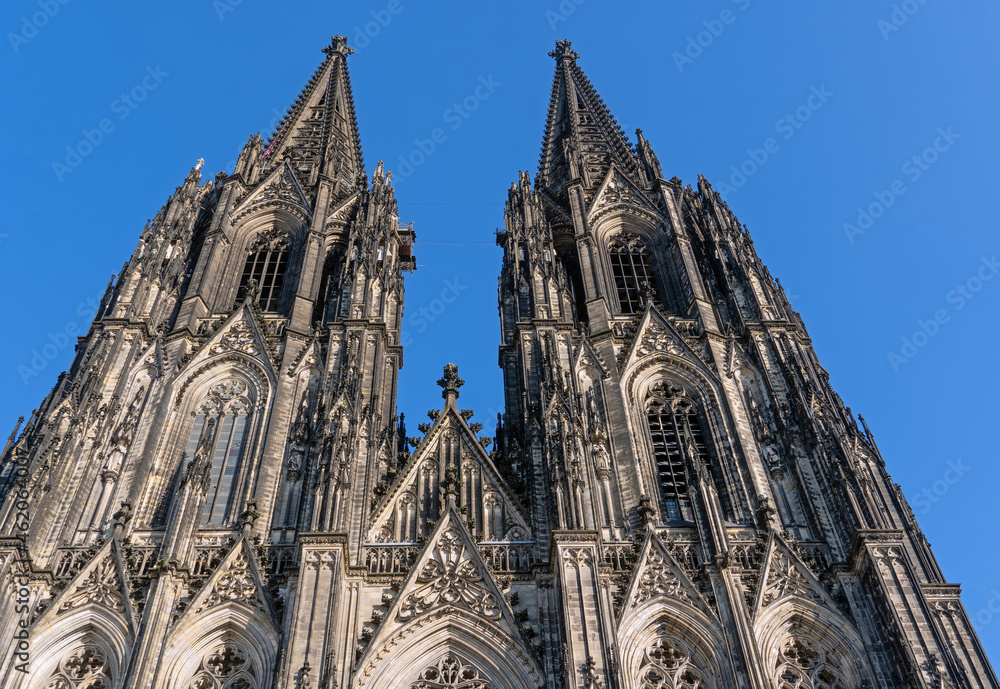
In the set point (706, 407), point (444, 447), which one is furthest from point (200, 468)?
point (706, 407)

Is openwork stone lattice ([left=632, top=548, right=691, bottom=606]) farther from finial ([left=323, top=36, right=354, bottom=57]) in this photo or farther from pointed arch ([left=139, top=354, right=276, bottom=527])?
finial ([left=323, top=36, right=354, bottom=57])

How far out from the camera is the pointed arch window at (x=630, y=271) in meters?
36.6

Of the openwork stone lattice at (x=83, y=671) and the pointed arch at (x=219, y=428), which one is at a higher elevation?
the pointed arch at (x=219, y=428)

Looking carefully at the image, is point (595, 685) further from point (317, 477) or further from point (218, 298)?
point (218, 298)

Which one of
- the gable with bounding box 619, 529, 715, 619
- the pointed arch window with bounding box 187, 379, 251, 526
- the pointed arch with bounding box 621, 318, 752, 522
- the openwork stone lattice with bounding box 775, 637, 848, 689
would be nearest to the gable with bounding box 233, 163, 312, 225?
the pointed arch window with bounding box 187, 379, 251, 526

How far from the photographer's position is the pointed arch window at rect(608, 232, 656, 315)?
36.6 metres

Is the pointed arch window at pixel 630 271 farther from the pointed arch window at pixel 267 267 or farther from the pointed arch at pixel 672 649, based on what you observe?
the pointed arch at pixel 672 649

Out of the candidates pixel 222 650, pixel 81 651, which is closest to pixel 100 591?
pixel 81 651

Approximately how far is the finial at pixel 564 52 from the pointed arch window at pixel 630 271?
20578 mm

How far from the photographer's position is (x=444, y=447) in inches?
1190

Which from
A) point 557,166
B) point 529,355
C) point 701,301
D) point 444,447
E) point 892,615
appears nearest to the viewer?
point 892,615

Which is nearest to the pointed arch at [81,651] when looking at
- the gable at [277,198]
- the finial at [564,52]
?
the gable at [277,198]

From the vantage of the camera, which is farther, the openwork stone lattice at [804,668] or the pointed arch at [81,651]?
the openwork stone lattice at [804,668]

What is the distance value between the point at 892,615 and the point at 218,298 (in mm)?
22261
